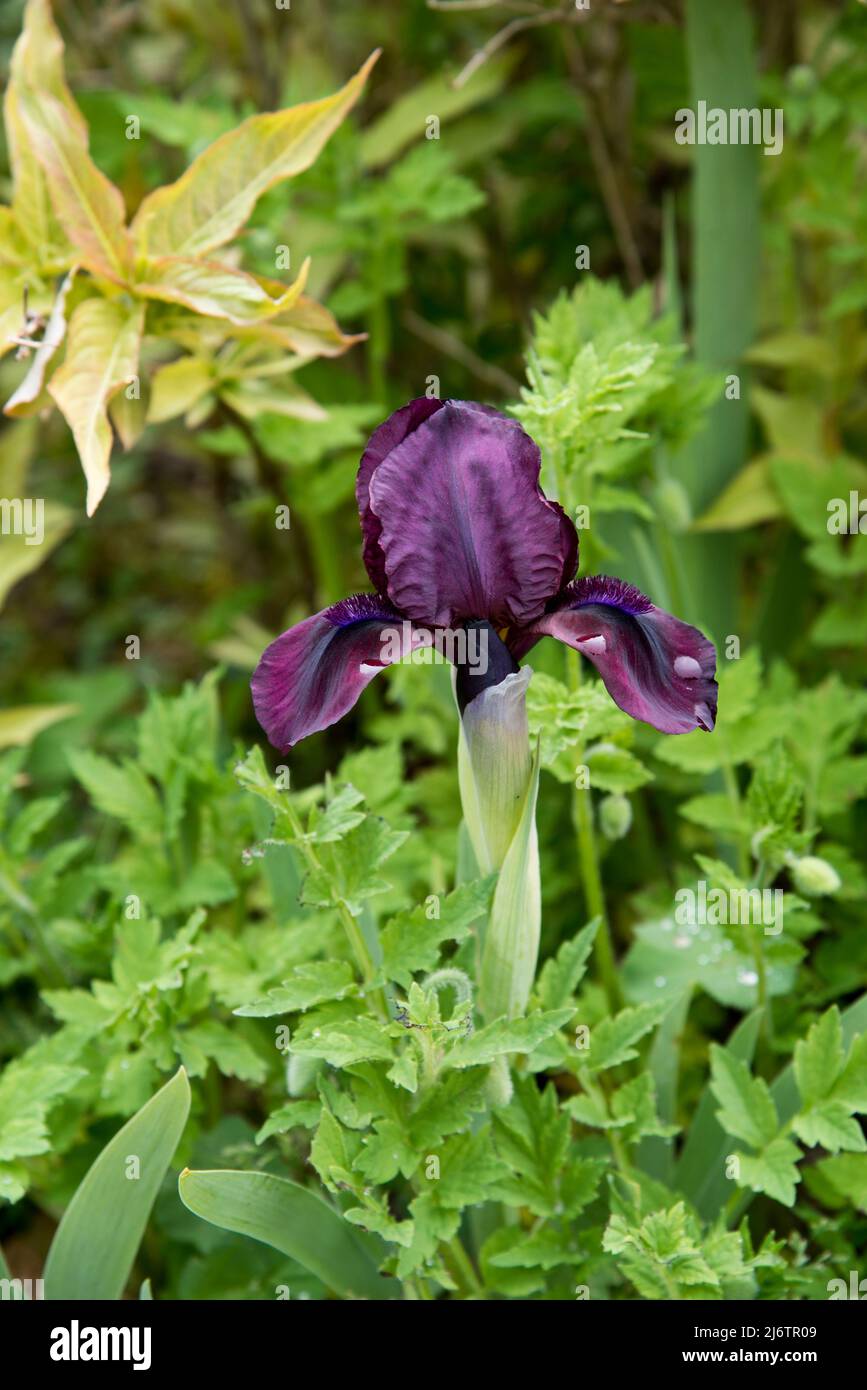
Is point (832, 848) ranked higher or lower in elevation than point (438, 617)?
lower

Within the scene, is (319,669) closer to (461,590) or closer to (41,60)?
(461,590)

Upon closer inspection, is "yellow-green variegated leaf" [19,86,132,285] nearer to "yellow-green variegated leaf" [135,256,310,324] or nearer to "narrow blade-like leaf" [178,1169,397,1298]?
"yellow-green variegated leaf" [135,256,310,324]

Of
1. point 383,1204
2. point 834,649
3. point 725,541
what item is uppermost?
point 725,541

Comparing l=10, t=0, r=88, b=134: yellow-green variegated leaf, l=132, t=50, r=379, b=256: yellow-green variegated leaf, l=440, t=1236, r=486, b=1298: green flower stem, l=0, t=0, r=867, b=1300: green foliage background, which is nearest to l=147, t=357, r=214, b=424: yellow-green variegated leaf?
l=0, t=0, r=867, b=1300: green foliage background
